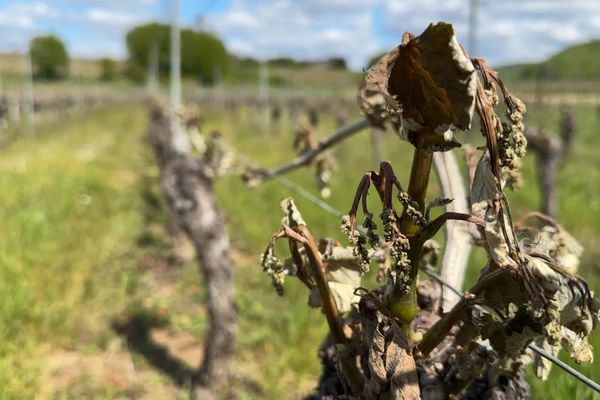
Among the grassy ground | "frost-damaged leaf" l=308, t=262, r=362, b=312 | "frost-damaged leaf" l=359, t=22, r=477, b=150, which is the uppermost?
→ "frost-damaged leaf" l=359, t=22, r=477, b=150

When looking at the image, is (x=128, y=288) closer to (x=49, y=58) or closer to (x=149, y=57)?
(x=149, y=57)

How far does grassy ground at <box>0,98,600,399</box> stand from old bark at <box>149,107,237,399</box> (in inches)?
12.0

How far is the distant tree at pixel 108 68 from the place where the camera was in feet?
311

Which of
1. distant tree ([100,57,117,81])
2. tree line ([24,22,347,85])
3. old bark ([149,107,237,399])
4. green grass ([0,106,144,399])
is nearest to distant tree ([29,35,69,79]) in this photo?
tree line ([24,22,347,85])

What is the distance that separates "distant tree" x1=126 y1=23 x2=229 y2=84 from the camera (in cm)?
7662

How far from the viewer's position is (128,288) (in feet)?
22.8

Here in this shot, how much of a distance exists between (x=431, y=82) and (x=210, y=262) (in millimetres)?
4125

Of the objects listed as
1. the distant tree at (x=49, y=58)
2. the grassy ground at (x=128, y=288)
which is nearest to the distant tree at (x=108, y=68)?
the distant tree at (x=49, y=58)

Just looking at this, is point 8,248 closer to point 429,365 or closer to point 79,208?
point 79,208

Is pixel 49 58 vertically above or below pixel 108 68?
above

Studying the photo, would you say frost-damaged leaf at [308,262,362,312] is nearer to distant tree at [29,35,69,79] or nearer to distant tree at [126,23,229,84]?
distant tree at [126,23,229,84]

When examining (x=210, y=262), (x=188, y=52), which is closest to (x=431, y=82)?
(x=210, y=262)

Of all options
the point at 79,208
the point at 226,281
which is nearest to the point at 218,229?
the point at 226,281

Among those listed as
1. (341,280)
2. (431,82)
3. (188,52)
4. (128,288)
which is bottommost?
(128,288)
